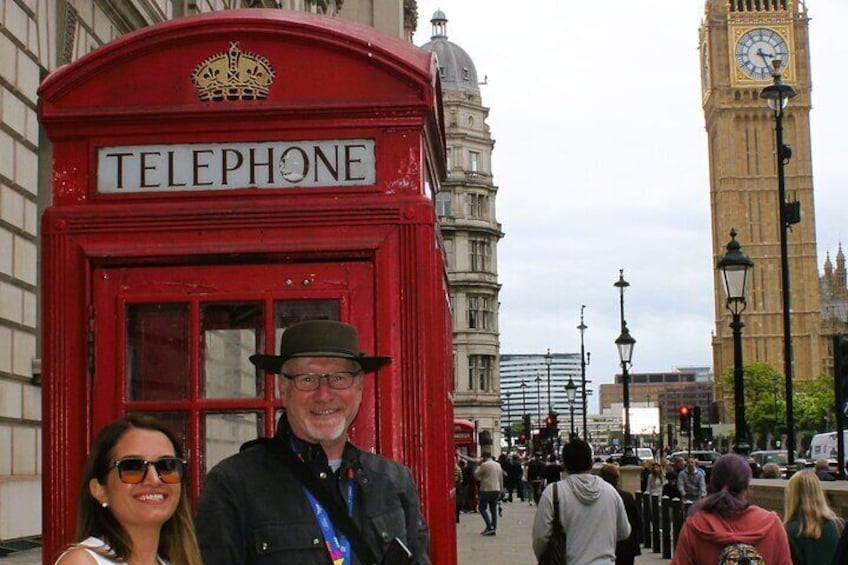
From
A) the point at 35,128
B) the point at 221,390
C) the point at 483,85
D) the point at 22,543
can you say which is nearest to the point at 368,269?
the point at 221,390

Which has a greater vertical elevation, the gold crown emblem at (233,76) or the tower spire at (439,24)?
the tower spire at (439,24)

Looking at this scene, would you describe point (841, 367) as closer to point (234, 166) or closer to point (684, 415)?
point (234, 166)

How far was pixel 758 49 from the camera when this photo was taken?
5032 inches

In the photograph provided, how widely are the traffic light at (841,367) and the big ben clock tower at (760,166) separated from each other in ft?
390

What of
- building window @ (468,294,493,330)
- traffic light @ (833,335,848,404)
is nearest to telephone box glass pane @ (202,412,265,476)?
traffic light @ (833,335,848,404)

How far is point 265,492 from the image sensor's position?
3266 millimetres

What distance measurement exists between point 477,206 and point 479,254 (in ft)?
9.18

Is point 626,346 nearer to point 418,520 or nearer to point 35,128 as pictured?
point 35,128

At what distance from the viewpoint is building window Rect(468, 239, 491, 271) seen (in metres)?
81.3

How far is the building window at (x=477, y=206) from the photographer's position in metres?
81.6

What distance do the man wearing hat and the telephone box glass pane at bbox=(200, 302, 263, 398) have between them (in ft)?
1.50

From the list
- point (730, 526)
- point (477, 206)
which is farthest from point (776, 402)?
point (730, 526)

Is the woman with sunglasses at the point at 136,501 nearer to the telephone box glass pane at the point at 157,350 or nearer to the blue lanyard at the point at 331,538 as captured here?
the blue lanyard at the point at 331,538

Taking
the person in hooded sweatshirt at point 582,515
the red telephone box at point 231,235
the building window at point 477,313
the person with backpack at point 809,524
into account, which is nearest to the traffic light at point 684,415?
the person in hooded sweatshirt at point 582,515
